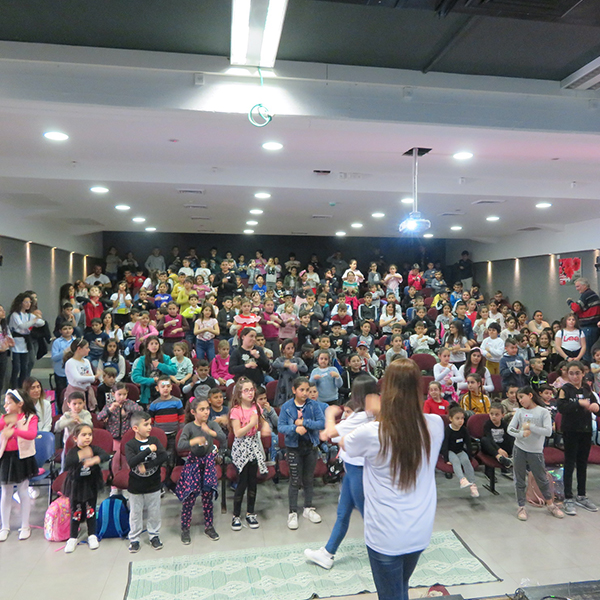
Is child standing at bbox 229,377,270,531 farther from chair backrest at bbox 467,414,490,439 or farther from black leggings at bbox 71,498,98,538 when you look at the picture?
chair backrest at bbox 467,414,490,439

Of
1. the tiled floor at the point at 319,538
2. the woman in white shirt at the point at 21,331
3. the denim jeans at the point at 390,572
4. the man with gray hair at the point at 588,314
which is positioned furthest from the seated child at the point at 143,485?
the man with gray hair at the point at 588,314

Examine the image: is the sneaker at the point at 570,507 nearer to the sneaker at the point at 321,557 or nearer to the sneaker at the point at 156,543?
the sneaker at the point at 321,557

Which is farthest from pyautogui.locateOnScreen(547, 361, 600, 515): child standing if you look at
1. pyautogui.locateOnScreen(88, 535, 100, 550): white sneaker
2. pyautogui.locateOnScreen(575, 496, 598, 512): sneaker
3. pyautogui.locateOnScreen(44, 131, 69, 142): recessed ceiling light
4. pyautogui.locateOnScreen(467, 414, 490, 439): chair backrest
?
pyautogui.locateOnScreen(44, 131, 69, 142): recessed ceiling light

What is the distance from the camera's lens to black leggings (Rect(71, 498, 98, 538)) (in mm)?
3920

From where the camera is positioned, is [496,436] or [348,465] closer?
[348,465]

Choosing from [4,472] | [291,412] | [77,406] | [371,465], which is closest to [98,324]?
[77,406]

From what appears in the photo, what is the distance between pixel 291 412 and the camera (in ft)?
14.4

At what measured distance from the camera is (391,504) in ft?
6.35

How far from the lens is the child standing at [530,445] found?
4.46 metres

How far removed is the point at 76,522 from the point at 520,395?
12.7 feet

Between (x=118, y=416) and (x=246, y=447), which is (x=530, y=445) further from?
(x=118, y=416)

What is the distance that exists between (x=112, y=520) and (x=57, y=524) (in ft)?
1.37

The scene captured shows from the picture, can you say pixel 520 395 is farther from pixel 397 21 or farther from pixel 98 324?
pixel 98 324

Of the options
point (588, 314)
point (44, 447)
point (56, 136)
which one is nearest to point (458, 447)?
point (44, 447)
